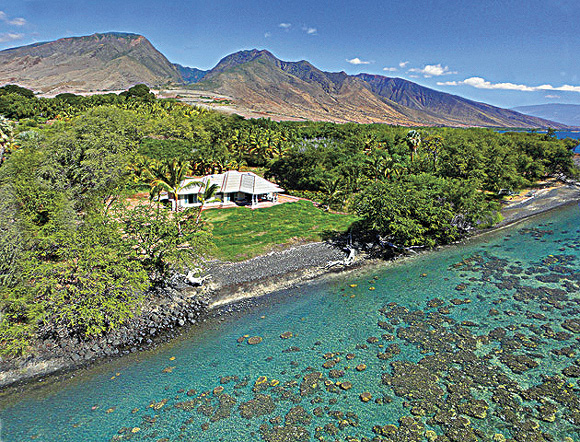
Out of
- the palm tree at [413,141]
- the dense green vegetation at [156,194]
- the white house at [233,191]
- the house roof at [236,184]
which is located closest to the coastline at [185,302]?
the dense green vegetation at [156,194]

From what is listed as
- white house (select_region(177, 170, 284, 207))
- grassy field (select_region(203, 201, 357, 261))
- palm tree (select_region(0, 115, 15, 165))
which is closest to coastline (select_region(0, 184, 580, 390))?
grassy field (select_region(203, 201, 357, 261))

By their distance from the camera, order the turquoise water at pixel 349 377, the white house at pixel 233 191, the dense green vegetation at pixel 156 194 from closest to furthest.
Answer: the turquoise water at pixel 349 377 < the dense green vegetation at pixel 156 194 < the white house at pixel 233 191

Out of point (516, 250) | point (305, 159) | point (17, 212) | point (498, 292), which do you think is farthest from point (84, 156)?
point (516, 250)

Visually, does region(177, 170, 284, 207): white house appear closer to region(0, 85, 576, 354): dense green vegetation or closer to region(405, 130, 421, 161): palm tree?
region(0, 85, 576, 354): dense green vegetation

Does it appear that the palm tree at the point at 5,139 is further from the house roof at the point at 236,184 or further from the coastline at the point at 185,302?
the coastline at the point at 185,302

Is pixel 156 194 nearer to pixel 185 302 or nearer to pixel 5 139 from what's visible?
pixel 185 302

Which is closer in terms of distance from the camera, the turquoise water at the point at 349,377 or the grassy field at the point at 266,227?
the turquoise water at the point at 349,377
